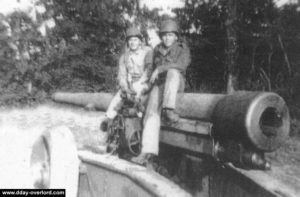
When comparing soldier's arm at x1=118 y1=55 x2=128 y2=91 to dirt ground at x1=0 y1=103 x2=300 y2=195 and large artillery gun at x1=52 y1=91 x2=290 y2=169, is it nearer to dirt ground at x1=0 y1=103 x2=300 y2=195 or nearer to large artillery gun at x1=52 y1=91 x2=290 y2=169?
large artillery gun at x1=52 y1=91 x2=290 y2=169

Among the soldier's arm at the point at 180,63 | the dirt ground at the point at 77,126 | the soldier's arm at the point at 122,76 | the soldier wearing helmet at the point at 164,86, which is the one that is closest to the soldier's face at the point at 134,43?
the soldier's arm at the point at 122,76

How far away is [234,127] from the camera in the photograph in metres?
3.44

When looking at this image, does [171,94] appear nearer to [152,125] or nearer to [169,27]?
[152,125]

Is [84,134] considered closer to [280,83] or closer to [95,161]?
[95,161]

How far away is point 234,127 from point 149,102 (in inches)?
48.9

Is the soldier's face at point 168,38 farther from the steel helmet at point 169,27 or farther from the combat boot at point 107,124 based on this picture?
the combat boot at point 107,124

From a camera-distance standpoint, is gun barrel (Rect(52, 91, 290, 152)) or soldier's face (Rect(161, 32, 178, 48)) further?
soldier's face (Rect(161, 32, 178, 48))

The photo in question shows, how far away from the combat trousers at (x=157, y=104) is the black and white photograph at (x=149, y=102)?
1 centimetres

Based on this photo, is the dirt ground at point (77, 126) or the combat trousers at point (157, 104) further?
the dirt ground at point (77, 126)

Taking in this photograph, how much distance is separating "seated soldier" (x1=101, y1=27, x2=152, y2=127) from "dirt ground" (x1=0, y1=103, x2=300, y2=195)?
2.78m

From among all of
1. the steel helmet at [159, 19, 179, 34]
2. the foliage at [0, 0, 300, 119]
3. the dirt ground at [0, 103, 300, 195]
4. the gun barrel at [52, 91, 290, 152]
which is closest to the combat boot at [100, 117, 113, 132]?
the steel helmet at [159, 19, 179, 34]

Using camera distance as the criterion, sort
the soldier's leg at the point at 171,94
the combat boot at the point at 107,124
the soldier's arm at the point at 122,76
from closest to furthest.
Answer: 1. the soldier's leg at the point at 171,94
2. the combat boot at the point at 107,124
3. the soldier's arm at the point at 122,76

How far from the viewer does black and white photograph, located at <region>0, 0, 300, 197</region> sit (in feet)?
11.8

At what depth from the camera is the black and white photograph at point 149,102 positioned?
359cm
